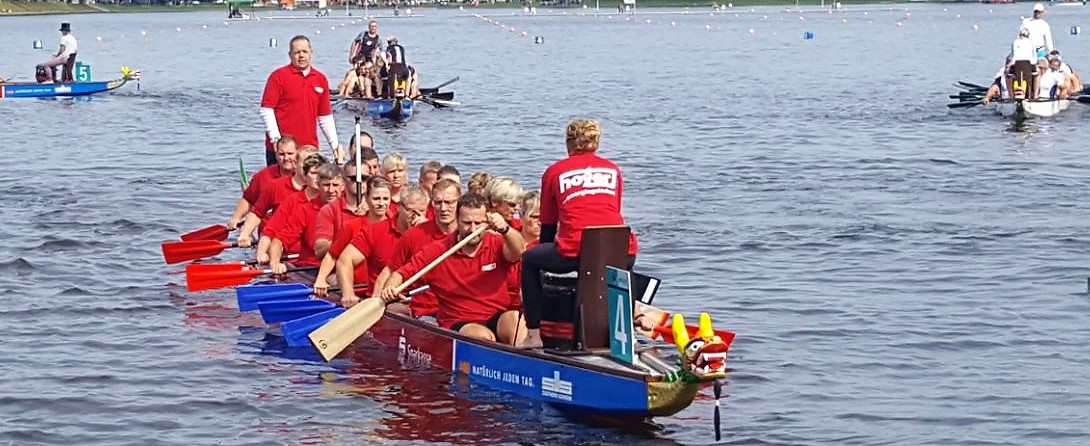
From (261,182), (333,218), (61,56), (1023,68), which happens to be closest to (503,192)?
(333,218)

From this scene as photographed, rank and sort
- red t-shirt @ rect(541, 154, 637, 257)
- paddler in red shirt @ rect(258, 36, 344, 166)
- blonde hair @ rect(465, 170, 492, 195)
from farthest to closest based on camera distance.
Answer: paddler in red shirt @ rect(258, 36, 344, 166) → blonde hair @ rect(465, 170, 492, 195) → red t-shirt @ rect(541, 154, 637, 257)

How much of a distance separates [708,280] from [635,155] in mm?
11811

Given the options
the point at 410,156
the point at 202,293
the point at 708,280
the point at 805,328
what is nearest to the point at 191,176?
the point at 410,156

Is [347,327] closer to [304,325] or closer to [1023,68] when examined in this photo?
[304,325]

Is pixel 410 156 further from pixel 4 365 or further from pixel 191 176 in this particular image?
pixel 4 365

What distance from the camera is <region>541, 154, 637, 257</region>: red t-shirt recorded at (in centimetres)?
1049

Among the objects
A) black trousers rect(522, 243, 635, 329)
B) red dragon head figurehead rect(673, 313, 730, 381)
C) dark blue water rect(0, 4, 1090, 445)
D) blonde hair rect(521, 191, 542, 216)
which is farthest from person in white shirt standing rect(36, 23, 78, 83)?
red dragon head figurehead rect(673, 313, 730, 381)

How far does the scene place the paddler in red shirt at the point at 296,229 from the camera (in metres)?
14.7

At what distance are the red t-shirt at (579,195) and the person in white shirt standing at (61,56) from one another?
28.6 m

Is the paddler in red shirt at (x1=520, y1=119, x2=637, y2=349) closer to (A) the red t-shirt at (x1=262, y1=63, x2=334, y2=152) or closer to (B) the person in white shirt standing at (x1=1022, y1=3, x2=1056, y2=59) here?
(A) the red t-shirt at (x1=262, y1=63, x2=334, y2=152)

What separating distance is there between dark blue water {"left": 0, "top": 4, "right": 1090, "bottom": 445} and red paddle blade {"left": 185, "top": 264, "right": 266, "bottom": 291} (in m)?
0.39

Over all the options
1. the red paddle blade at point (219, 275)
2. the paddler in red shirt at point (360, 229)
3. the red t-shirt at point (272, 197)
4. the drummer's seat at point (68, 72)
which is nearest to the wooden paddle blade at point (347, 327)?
the paddler in red shirt at point (360, 229)

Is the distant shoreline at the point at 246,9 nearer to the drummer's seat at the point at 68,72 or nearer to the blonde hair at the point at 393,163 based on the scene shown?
the drummer's seat at the point at 68,72

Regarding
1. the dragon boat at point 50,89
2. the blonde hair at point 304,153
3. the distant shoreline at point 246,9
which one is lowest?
the distant shoreline at point 246,9
